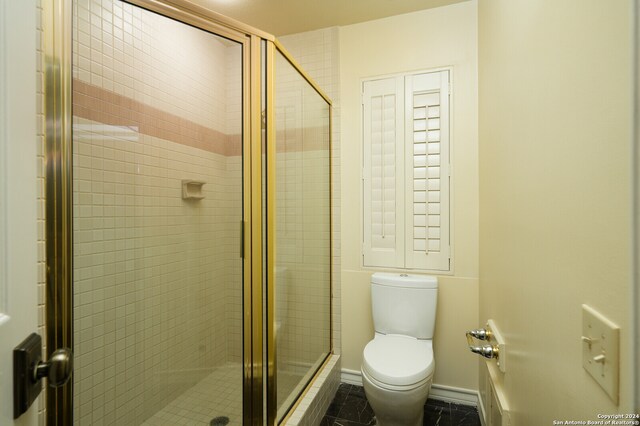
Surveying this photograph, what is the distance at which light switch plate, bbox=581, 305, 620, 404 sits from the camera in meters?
0.44

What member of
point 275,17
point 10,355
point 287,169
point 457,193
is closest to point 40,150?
point 10,355

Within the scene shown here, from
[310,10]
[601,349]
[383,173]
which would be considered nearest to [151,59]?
[310,10]

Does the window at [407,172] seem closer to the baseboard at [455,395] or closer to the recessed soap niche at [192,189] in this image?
the baseboard at [455,395]

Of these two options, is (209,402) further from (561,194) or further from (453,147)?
(453,147)

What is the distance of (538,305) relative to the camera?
0.77 m

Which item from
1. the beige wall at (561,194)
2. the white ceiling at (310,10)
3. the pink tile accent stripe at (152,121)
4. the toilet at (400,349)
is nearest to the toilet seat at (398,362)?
the toilet at (400,349)

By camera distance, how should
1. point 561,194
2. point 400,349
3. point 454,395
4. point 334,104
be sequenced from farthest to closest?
point 334,104 → point 454,395 → point 400,349 → point 561,194

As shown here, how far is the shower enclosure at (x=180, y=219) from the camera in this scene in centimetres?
105

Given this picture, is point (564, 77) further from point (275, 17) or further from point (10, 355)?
point (275, 17)

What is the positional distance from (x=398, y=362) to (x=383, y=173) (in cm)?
111

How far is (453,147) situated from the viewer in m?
1.83

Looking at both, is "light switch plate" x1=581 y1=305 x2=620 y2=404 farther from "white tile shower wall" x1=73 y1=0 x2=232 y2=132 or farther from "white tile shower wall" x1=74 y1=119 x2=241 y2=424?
"white tile shower wall" x1=73 y1=0 x2=232 y2=132

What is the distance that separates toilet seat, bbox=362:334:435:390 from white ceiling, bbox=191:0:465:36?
2009 mm

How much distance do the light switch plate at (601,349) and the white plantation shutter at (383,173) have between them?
1406mm
